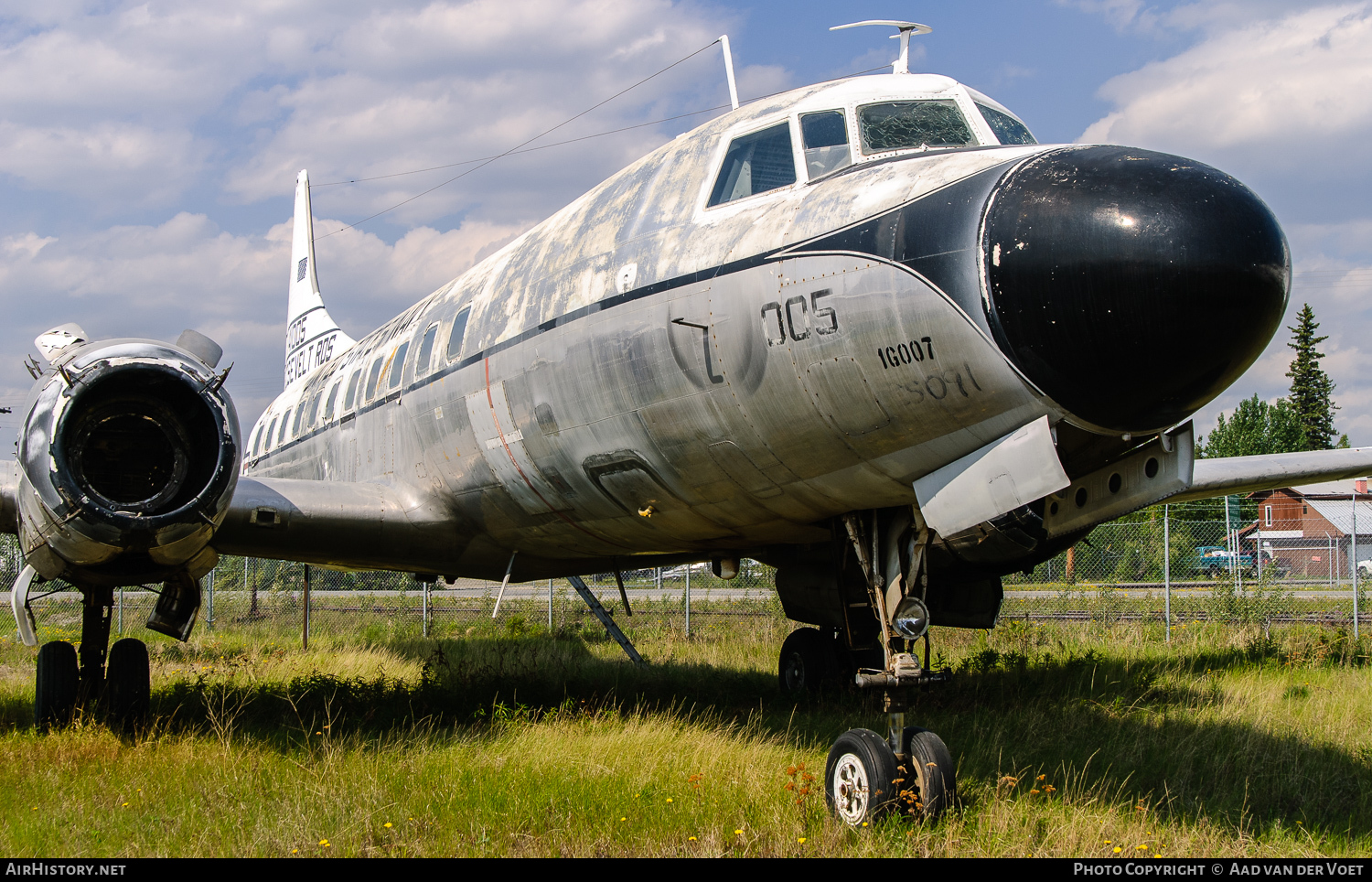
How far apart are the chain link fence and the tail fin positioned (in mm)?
3943

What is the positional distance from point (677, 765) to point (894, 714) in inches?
65.0

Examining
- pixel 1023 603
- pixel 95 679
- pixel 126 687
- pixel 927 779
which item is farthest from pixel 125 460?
pixel 1023 603

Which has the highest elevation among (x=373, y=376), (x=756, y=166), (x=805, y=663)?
(x=756, y=166)

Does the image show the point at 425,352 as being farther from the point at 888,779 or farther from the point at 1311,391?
the point at 1311,391

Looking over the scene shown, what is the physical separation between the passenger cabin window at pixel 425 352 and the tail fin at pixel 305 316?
611 centimetres

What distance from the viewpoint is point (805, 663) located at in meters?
9.86

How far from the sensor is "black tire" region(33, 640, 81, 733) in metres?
7.88

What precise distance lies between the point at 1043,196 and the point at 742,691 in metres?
6.97

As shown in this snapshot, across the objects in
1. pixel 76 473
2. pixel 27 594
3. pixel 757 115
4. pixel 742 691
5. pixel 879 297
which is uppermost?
pixel 757 115

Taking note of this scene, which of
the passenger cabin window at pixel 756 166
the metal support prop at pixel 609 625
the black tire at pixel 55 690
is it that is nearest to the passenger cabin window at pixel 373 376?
the metal support prop at pixel 609 625

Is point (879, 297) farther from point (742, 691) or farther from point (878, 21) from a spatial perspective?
point (742, 691)

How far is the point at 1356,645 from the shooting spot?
1298 centimetres

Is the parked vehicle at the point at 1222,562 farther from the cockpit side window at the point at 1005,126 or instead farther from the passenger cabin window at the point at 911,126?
the passenger cabin window at the point at 911,126
